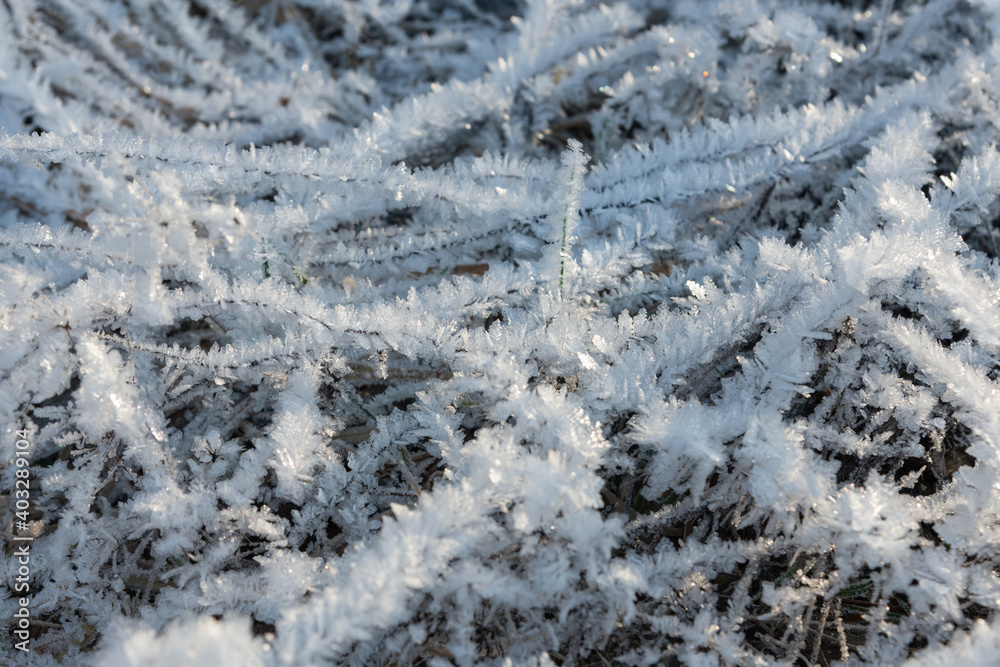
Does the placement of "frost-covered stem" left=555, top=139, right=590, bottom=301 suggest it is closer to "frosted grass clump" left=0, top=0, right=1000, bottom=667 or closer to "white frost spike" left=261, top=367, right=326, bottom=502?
"frosted grass clump" left=0, top=0, right=1000, bottom=667

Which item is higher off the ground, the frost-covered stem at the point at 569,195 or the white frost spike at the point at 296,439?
the frost-covered stem at the point at 569,195

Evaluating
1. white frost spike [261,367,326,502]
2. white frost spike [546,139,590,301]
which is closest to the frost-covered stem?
white frost spike [546,139,590,301]

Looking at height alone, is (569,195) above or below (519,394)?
above

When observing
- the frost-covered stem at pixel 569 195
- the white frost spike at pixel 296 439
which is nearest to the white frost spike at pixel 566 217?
the frost-covered stem at pixel 569 195

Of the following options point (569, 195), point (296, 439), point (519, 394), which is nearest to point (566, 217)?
point (569, 195)

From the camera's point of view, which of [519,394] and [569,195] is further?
[569,195]

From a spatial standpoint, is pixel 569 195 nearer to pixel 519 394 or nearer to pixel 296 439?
pixel 519 394

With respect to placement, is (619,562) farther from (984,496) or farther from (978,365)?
(978,365)

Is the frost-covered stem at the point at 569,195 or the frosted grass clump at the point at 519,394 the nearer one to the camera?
the frosted grass clump at the point at 519,394

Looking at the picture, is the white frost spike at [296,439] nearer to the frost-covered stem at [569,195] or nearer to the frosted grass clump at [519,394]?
the frosted grass clump at [519,394]
